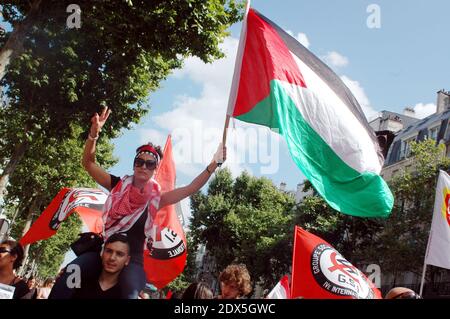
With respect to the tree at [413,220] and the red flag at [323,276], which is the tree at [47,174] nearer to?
the tree at [413,220]

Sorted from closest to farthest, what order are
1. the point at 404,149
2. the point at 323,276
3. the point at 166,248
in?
1. the point at 166,248
2. the point at 323,276
3. the point at 404,149

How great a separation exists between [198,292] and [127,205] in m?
0.89

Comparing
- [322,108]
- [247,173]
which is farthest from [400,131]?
[322,108]

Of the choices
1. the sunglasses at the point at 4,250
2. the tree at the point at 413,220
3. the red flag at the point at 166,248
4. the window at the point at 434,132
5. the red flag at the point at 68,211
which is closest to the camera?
the sunglasses at the point at 4,250

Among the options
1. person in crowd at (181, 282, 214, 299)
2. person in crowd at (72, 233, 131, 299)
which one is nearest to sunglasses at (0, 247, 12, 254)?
person in crowd at (72, 233, 131, 299)

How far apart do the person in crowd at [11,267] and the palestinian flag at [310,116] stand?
2.29m

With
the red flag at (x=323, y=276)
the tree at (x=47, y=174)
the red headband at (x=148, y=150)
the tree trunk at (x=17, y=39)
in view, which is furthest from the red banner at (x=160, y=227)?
the tree at (x=47, y=174)

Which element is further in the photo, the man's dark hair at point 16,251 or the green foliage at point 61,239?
the green foliage at point 61,239

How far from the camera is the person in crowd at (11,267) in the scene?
4324 mm

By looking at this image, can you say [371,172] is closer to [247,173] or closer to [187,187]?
[187,187]

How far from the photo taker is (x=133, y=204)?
4.25m

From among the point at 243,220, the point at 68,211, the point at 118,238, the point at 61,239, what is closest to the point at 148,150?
the point at 118,238

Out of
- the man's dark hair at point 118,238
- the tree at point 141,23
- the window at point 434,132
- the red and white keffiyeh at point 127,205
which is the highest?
the window at point 434,132

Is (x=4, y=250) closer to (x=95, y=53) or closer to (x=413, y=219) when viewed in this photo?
(x=95, y=53)
